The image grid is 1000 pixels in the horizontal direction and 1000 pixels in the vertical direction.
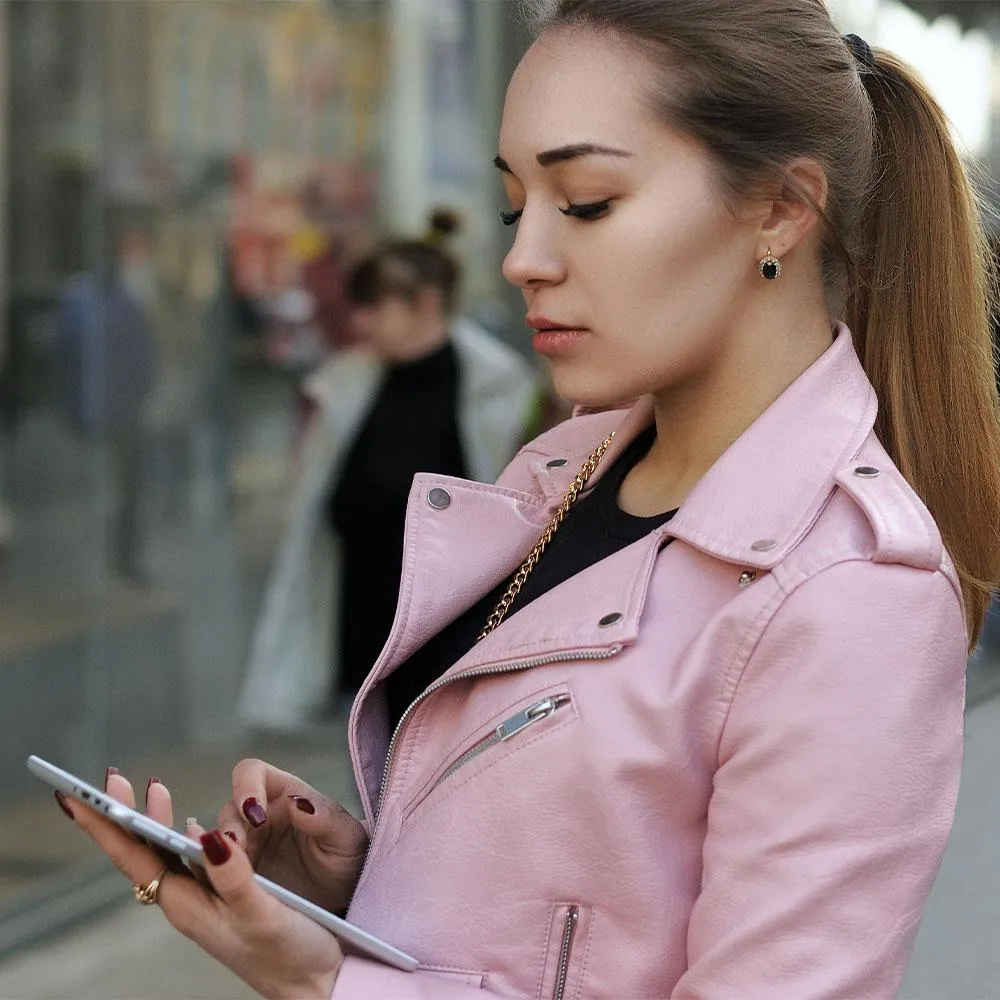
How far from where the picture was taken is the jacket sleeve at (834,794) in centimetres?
121

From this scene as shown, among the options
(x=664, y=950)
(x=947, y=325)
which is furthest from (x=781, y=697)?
(x=947, y=325)

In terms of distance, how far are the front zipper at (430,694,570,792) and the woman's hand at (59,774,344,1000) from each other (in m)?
0.19

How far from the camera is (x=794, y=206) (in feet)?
4.89

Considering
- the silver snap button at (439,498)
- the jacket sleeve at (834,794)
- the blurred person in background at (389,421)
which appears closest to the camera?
the jacket sleeve at (834,794)

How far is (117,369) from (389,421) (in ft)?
2.76

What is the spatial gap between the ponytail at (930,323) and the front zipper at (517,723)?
1.39ft

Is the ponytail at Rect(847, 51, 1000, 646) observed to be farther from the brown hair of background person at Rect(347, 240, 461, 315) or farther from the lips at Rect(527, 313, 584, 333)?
the brown hair of background person at Rect(347, 240, 461, 315)

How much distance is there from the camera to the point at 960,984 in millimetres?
2953

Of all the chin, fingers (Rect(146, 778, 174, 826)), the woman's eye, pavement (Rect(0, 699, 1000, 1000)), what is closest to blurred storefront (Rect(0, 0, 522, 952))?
pavement (Rect(0, 699, 1000, 1000))

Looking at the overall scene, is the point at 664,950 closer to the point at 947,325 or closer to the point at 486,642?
the point at 486,642

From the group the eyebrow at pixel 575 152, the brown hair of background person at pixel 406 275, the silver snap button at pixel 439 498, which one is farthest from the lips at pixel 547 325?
the brown hair of background person at pixel 406 275

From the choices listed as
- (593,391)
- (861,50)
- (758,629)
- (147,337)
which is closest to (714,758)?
(758,629)

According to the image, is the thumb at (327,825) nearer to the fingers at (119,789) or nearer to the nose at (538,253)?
the fingers at (119,789)

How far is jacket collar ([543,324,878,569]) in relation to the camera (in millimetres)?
1327
